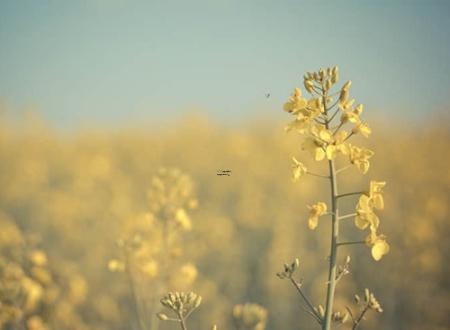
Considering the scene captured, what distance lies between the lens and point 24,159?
1463 centimetres

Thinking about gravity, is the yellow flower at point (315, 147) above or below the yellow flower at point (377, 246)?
above

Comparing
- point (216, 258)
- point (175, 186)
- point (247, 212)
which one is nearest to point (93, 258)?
point (216, 258)

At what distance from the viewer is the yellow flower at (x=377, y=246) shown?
7.38 feet

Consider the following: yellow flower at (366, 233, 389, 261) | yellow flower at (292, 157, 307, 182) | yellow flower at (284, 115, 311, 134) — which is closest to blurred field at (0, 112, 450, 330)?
yellow flower at (366, 233, 389, 261)

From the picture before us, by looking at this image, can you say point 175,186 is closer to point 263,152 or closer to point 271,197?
point 271,197

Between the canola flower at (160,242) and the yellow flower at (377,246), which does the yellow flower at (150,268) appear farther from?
the yellow flower at (377,246)

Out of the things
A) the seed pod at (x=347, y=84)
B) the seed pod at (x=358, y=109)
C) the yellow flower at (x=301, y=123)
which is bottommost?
the yellow flower at (x=301, y=123)

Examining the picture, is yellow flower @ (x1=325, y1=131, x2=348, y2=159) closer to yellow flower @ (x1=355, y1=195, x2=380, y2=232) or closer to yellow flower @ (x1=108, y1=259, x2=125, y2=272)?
yellow flower @ (x1=355, y1=195, x2=380, y2=232)

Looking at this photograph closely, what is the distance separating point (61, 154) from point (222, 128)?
7.84 meters

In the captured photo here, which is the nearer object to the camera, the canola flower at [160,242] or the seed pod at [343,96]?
the seed pod at [343,96]

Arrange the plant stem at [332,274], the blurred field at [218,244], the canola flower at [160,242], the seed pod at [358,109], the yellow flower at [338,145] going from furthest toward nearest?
the blurred field at [218,244] < the canola flower at [160,242] < the seed pod at [358,109] < the yellow flower at [338,145] < the plant stem at [332,274]

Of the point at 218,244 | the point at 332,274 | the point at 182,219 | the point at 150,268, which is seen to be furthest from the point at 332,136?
the point at 218,244

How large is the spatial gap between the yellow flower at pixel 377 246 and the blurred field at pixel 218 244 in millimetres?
602

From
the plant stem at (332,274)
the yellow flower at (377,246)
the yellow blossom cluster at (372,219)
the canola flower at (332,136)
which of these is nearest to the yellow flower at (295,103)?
the canola flower at (332,136)
